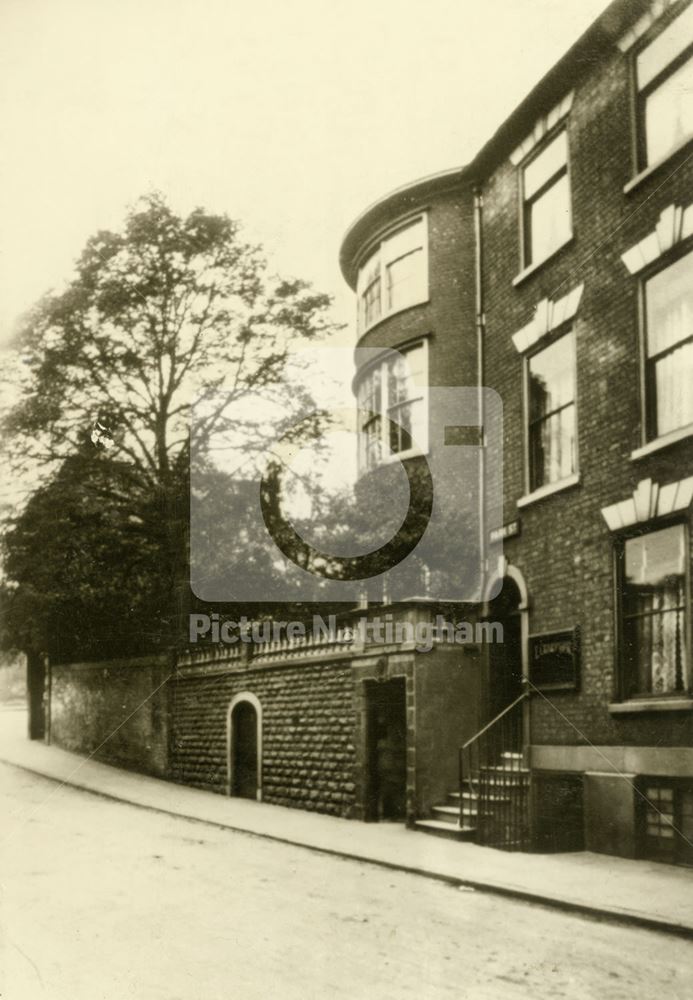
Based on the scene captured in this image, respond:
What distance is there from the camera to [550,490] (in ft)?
42.1

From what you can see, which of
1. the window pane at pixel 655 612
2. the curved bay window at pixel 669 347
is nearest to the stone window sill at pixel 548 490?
the window pane at pixel 655 612

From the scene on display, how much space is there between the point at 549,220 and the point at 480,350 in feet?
8.05

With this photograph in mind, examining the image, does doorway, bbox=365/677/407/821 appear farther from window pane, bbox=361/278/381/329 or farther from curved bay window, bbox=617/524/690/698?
window pane, bbox=361/278/381/329

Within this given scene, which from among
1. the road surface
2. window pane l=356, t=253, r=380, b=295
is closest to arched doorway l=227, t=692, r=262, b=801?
the road surface

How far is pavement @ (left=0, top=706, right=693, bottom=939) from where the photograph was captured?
8.30 metres

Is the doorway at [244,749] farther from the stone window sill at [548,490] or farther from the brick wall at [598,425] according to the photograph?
the stone window sill at [548,490]

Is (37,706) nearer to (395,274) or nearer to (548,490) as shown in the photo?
(395,274)

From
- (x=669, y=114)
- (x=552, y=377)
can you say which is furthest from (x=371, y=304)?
(x=669, y=114)

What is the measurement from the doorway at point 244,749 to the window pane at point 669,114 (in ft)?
36.7

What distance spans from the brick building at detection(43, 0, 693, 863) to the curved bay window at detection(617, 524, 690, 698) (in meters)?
0.03

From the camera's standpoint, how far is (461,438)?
15641 mm

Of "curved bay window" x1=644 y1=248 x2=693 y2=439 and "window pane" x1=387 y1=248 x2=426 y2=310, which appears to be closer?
"curved bay window" x1=644 y1=248 x2=693 y2=439

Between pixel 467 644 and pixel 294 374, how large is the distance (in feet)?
15.7

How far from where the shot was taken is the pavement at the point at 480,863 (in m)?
8.30
